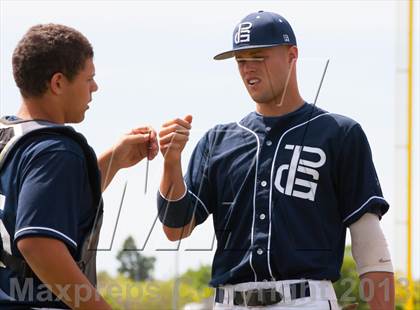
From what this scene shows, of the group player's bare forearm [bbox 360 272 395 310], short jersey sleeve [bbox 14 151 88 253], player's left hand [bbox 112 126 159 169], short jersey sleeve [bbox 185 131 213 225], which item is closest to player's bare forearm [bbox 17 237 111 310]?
short jersey sleeve [bbox 14 151 88 253]

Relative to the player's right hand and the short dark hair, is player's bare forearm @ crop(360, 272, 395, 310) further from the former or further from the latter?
the short dark hair

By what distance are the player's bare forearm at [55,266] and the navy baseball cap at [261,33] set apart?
164cm

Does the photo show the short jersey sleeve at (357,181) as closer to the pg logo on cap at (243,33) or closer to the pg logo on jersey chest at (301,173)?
the pg logo on jersey chest at (301,173)

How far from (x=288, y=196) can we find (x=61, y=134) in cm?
138

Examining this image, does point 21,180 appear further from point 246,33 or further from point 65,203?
point 246,33

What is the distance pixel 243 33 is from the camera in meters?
4.45

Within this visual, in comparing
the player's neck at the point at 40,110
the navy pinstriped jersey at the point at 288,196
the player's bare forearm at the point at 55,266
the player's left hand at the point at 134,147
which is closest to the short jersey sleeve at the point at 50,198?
the player's bare forearm at the point at 55,266

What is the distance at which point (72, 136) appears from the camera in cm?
329

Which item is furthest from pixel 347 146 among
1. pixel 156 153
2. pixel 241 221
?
pixel 156 153

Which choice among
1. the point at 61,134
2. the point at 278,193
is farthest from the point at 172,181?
the point at 61,134

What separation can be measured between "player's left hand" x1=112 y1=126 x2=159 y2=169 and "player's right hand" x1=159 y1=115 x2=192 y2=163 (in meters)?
0.05

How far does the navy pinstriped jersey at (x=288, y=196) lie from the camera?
13.9ft

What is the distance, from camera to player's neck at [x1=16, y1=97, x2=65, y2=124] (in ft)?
11.2

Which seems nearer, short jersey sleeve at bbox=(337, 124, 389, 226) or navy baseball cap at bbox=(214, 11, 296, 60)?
short jersey sleeve at bbox=(337, 124, 389, 226)
